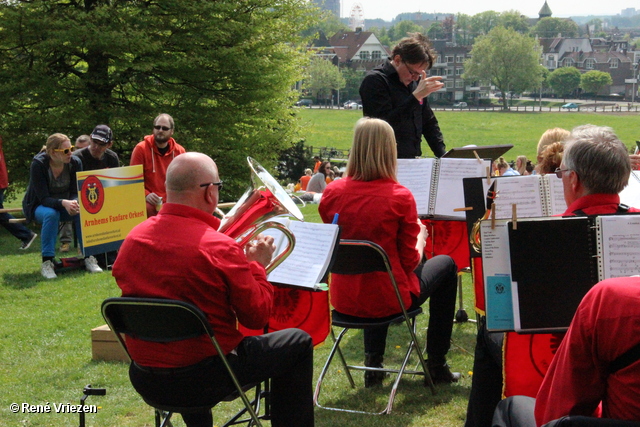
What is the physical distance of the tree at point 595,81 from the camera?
12488 cm

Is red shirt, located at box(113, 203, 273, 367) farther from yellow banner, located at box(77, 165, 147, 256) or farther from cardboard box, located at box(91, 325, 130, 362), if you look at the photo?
yellow banner, located at box(77, 165, 147, 256)

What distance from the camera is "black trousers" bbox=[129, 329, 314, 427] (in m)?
3.09

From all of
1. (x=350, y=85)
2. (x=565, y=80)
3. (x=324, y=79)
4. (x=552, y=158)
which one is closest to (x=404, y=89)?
(x=552, y=158)

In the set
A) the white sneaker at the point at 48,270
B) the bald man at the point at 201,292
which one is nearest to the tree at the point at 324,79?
the white sneaker at the point at 48,270

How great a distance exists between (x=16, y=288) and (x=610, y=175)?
21.4 ft

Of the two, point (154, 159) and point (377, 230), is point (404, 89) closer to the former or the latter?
point (377, 230)

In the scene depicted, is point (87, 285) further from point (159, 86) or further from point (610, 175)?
point (159, 86)

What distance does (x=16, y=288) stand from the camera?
7.56 metres

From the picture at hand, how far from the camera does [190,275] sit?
2941 mm

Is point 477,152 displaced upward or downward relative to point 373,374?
upward

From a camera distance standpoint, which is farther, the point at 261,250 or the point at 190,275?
the point at 261,250

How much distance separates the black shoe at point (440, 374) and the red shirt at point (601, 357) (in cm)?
256

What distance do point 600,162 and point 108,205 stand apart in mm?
6104

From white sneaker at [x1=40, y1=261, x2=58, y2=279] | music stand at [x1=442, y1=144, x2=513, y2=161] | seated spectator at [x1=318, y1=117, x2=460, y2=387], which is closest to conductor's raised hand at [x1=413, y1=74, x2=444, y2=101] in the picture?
music stand at [x1=442, y1=144, x2=513, y2=161]
